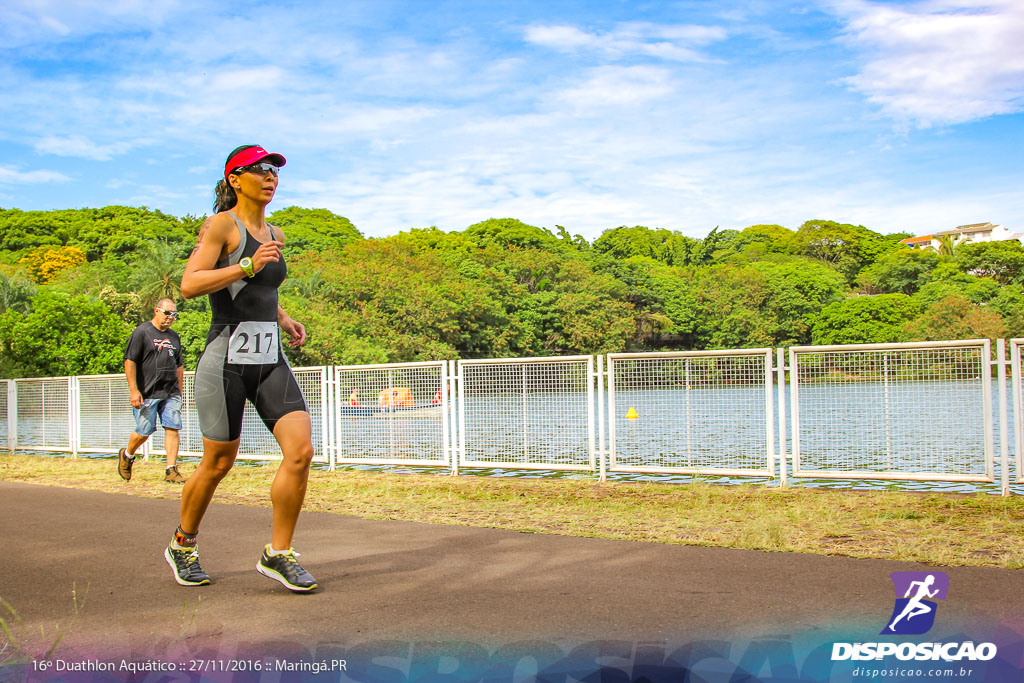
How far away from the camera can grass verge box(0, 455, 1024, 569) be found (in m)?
5.65

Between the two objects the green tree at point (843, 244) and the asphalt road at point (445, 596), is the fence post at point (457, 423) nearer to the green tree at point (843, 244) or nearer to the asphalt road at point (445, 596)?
the asphalt road at point (445, 596)

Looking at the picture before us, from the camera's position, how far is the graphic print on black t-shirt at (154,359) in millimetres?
9625

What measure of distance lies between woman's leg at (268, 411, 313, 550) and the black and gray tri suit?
10 centimetres

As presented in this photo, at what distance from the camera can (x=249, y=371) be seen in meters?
4.64

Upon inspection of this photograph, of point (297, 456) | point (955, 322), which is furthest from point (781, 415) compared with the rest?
point (955, 322)

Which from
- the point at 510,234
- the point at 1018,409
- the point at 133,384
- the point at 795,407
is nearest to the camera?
the point at 1018,409

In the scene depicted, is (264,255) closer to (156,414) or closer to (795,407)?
(795,407)

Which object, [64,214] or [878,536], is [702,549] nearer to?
[878,536]

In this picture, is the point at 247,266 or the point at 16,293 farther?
the point at 16,293

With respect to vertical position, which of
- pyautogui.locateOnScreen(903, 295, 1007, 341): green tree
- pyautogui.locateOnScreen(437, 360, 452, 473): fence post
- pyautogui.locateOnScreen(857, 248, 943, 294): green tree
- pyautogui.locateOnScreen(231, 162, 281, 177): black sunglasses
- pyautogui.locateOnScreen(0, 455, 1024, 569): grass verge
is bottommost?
pyautogui.locateOnScreen(0, 455, 1024, 569): grass verge

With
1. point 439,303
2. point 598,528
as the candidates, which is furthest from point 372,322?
point 598,528

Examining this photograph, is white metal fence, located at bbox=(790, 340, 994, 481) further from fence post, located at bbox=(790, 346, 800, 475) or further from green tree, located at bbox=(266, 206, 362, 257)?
green tree, located at bbox=(266, 206, 362, 257)

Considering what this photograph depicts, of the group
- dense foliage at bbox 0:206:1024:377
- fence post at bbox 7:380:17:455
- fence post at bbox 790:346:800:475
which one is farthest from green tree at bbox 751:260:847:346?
fence post at bbox 790:346:800:475

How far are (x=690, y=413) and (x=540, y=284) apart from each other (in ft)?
206
